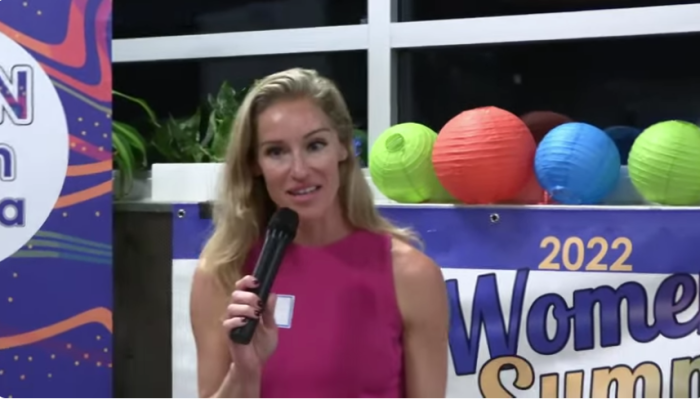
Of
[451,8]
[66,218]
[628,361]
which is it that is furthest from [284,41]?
[628,361]

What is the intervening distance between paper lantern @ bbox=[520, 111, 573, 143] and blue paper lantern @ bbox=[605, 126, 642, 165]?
0.13 m

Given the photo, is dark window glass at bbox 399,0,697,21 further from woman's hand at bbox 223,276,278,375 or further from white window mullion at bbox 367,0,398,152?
woman's hand at bbox 223,276,278,375

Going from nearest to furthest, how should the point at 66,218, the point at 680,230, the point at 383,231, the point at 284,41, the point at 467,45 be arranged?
the point at 383,231 < the point at 680,230 < the point at 66,218 < the point at 467,45 < the point at 284,41

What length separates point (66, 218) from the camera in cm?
214

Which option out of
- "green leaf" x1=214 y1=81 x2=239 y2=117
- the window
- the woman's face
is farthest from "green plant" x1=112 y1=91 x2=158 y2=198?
the woman's face

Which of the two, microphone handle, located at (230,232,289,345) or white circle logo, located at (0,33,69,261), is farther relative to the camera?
white circle logo, located at (0,33,69,261)

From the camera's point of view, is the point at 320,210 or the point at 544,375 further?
the point at 544,375

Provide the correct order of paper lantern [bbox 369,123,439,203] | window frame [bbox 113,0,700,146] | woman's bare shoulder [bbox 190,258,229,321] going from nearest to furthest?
1. woman's bare shoulder [bbox 190,258,229,321]
2. paper lantern [bbox 369,123,439,203]
3. window frame [bbox 113,0,700,146]

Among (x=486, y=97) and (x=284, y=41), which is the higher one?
(x=284, y=41)

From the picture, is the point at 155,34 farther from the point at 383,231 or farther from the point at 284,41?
the point at 383,231

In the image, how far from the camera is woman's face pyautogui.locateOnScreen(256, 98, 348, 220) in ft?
4.04

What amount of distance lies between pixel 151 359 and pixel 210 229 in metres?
0.50

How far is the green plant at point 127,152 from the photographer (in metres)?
2.44

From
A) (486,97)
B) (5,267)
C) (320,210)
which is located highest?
(486,97)
